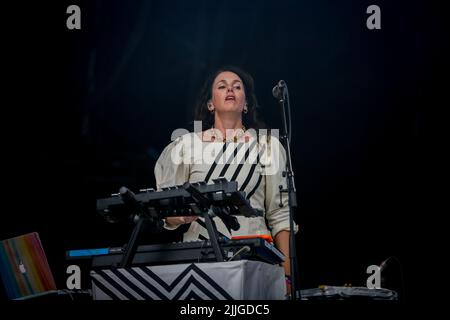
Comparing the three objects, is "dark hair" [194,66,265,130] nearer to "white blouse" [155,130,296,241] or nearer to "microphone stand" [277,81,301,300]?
"white blouse" [155,130,296,241]

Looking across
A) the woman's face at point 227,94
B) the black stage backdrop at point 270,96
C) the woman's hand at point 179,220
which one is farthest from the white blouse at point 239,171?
the black stage backdrop at point 270,96

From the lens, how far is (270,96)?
3.80 m

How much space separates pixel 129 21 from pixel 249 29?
2.78 ft

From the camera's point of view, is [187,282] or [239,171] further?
[239,171]

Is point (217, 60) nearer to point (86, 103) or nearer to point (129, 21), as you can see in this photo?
point (129, 21)

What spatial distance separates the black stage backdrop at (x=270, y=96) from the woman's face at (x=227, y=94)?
661 millimetres

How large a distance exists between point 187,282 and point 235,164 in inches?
45.3

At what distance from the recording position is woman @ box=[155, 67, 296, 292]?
2.70 meters

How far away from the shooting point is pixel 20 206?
12.8ft

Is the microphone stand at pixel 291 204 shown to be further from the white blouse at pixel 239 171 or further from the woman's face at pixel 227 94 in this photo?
the woman's face at pixel 227 94

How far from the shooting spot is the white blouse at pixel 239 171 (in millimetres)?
2734

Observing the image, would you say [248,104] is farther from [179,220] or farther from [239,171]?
[179,220]

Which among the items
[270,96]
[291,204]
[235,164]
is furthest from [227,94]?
[291,204]

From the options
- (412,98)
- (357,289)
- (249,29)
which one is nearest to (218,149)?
(357,289)
